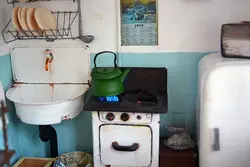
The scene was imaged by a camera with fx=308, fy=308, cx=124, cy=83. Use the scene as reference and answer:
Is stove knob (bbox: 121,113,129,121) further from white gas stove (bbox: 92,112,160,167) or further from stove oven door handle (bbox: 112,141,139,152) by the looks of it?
stove oven door handle (bbox: 112,141,139,152)

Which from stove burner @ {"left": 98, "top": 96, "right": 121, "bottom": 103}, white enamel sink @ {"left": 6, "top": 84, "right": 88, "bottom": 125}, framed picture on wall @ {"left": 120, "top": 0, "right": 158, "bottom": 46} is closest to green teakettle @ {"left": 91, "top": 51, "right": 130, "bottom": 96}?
stove burner @ {"left": 98, "top": 96, "right": 121, "bottom": 103}

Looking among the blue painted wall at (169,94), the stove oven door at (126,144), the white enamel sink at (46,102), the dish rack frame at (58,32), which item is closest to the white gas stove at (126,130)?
the stove oven door at (126,144)

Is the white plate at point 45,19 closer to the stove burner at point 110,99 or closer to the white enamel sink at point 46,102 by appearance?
the white enamel sink at point 46,102

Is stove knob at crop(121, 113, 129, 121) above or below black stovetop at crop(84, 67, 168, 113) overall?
below

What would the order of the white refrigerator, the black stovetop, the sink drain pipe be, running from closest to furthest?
the white refrigerator → the black stovetop → the sink drain pipe

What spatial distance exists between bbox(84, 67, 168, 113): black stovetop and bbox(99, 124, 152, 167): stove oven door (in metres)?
0.14

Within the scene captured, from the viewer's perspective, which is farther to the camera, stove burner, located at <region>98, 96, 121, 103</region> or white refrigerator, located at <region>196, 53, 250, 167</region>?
stove burner, located at <region>98, 96, 121, 103</region>

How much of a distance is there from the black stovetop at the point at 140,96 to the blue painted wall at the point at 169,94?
0.22ft

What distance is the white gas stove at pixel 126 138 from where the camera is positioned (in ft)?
6.95

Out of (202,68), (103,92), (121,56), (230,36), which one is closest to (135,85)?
(121,56)

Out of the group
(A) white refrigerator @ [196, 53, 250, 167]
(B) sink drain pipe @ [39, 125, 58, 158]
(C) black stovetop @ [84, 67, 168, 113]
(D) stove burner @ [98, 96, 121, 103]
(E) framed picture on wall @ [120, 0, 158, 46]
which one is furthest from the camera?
(B) sink drain pipe @ [39, 125, 58, 158]

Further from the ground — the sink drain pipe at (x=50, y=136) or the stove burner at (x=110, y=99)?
the stove burner at (x=110, y=99)

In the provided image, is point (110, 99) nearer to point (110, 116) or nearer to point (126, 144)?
point (110, 116)

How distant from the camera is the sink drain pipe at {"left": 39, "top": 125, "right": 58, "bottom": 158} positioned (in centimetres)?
254
